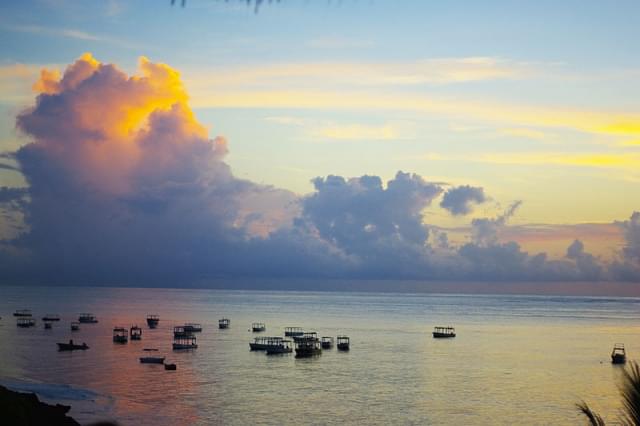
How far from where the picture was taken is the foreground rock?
32156 millimetres

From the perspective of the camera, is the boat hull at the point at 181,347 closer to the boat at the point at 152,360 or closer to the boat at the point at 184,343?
the boat at the point at 184,343

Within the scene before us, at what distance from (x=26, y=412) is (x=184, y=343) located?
6171 centimetres

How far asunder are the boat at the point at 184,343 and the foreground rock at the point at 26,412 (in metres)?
45.9

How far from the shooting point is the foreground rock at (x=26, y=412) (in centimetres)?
3216

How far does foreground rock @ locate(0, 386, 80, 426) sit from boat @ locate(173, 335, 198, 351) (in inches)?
1806

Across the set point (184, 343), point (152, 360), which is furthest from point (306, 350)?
point (184, 343)

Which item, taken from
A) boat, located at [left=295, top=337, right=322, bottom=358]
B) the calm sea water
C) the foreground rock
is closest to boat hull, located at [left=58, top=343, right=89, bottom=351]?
the calm sea water

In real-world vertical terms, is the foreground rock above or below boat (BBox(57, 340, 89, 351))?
above

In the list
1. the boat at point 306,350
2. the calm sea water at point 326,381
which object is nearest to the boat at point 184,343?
the calm sea water at point 326,381

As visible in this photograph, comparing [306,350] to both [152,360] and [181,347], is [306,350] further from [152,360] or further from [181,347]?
[152,360]

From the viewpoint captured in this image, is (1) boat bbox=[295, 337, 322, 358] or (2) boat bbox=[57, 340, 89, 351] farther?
(2) boat bbox=[57, 340, 89, 351]

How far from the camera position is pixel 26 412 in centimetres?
3566

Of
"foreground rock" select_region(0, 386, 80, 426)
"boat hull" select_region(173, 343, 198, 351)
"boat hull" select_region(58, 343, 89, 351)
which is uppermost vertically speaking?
"foreground rock" select_region(0, 386, 80, 426)

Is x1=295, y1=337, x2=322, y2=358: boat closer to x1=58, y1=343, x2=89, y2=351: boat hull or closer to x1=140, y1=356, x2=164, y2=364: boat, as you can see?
x1=140, y1=356, x2=164, y2=364: boat
